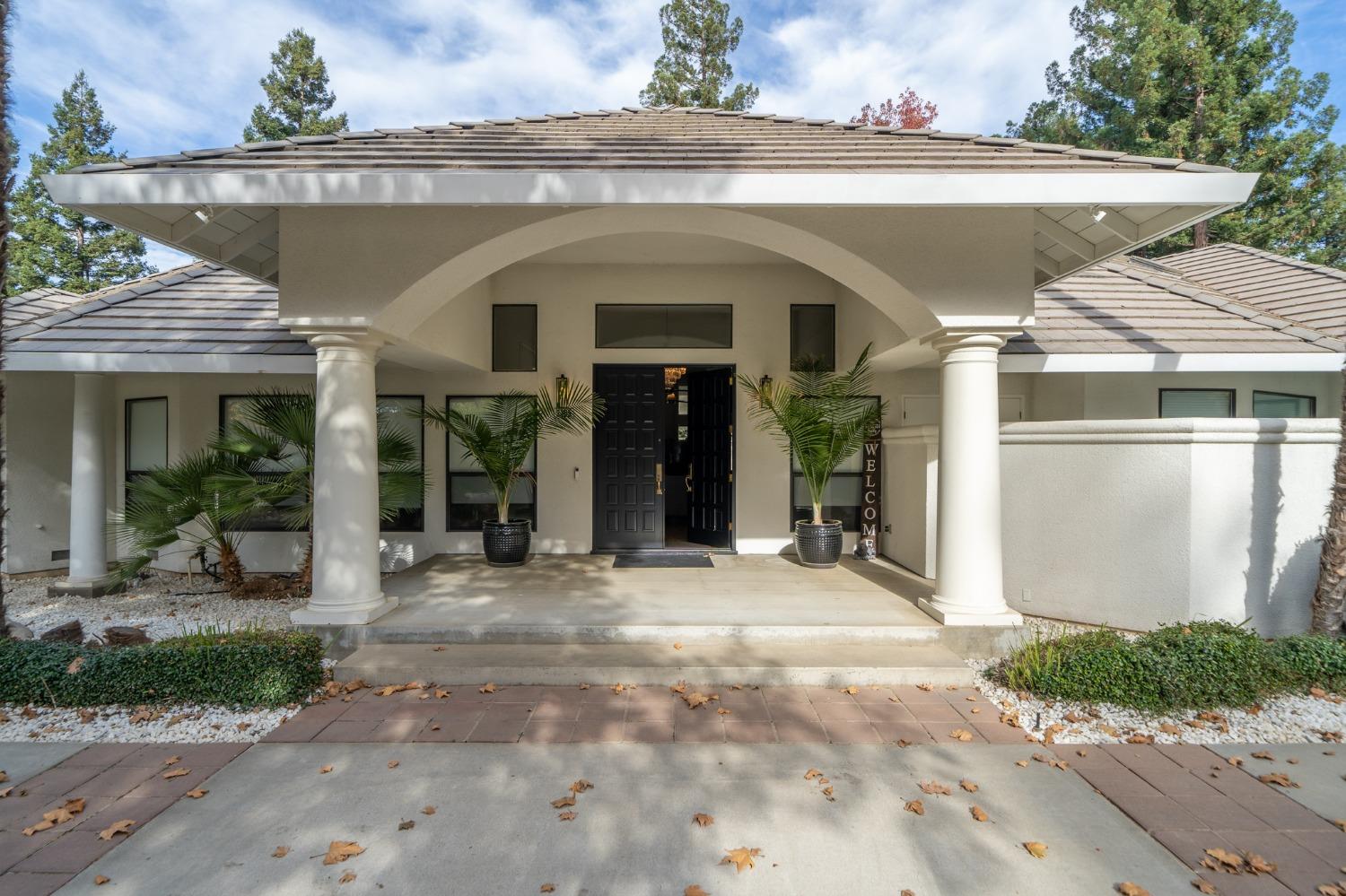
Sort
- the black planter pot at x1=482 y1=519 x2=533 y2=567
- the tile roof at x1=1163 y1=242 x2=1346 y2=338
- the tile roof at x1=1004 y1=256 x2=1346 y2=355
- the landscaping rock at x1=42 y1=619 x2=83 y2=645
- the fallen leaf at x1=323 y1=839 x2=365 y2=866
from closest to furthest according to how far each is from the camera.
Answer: the fallen leaf at x1=323 y1=839 x2=365 y2=866, the landscaping rock at x1=42 y1=619 x2=83 y2=645, the tile roof at x1=1004 y1=256 x2=1346 y2=355, the black planter pot at x1=482 y1=519 x2=533 y2=567, the tile roof at x1=1163 y1=242 x2=1346 y2=338

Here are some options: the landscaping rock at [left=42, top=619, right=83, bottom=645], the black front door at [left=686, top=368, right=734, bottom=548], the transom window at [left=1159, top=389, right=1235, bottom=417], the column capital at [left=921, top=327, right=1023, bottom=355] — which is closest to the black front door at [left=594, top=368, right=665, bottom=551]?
the black front door at [left=686, top=368, right=734, bottom=548]

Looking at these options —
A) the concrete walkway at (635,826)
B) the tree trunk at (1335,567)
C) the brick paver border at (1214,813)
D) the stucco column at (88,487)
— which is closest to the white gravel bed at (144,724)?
the concrete walkway at (635,826)

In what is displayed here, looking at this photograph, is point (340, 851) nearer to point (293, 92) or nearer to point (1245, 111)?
point (1245, 111)

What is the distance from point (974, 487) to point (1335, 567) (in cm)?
290

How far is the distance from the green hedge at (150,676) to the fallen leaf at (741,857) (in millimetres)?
3455

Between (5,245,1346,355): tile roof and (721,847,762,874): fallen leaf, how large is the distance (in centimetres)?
616

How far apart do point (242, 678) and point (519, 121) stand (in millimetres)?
6017

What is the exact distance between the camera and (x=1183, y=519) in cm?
569

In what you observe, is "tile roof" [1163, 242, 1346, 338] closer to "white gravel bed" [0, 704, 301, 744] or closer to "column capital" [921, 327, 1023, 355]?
"column capital" [921, 327, 1023, 355]

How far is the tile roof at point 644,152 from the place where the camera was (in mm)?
4980

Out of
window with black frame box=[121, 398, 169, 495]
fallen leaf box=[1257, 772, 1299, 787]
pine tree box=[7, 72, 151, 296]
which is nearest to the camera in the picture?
fallen leaf box=[1257, 772, 1299, 787]

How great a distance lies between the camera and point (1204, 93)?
16.5 m

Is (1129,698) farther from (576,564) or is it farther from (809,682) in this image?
(576,564)

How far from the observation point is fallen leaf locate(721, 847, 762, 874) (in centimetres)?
285
